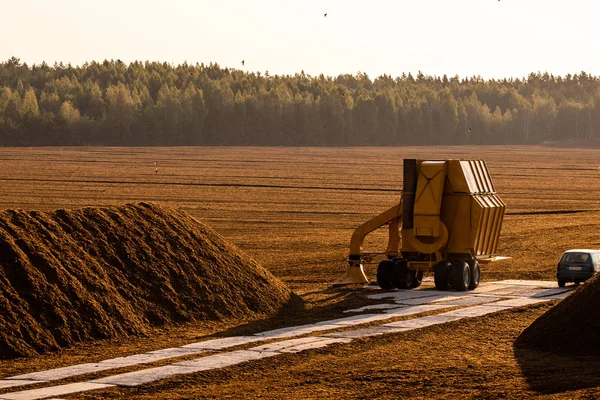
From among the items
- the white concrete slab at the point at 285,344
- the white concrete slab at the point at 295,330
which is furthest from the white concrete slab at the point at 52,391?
the white concrete slab at the point at 295,330

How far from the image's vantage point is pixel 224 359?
66.9 ft

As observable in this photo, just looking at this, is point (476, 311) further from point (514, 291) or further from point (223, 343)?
point (223, 343)

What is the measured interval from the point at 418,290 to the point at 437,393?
547 inches

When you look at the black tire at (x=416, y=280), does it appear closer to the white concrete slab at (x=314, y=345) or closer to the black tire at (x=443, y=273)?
the black tire at (x=443, y=273)

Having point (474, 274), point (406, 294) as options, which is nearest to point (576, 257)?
point (474, 274)

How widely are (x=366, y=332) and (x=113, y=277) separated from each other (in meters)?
5.68

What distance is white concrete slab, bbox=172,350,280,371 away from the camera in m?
19.8

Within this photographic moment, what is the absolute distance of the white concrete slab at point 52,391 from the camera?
1727 cm

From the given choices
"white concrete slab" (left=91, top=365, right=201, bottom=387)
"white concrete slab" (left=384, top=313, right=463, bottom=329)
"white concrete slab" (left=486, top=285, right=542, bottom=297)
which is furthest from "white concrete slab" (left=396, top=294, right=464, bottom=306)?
"white concrete slab" (left=91, top=365, right=201, bottom=387)

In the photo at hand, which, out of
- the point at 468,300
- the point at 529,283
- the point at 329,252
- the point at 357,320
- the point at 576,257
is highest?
the point at 576,257

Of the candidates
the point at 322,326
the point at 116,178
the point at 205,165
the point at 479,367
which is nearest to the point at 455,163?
the point at 322,326

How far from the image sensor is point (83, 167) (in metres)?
108

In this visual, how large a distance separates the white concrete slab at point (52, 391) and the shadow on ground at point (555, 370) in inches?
275

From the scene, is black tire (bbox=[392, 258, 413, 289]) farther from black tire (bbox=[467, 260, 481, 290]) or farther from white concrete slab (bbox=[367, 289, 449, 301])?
black tire (bbox=[467, 260, 481, 290])
